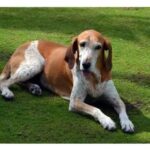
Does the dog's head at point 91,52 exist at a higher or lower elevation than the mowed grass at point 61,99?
higher

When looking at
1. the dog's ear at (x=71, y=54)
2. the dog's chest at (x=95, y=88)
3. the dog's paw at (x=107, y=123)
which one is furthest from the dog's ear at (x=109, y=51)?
the dog's paw at (x=107, y=123)

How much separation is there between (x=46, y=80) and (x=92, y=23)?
143 inches

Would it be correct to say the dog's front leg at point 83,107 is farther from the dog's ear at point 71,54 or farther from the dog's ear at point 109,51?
the dog's ear at point 109,51

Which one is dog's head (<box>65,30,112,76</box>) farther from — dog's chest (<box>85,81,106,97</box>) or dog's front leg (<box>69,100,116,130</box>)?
dog's front leg (<box>69,100,116,130</box>)

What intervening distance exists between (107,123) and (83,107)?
0.56 meters

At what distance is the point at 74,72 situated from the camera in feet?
28.8

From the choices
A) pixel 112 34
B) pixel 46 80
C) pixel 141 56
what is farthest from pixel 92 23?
pixel 46 80

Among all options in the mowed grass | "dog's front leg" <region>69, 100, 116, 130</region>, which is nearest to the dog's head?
"dog's front leg" <region>69, 100, 116, 130</region>

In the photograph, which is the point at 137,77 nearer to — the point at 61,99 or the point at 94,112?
the point at 61,99

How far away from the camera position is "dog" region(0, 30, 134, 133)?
827 centimetres

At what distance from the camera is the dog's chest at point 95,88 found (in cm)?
863

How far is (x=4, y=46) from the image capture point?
11227 mm

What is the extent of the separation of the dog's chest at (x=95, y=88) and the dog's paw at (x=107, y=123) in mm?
637

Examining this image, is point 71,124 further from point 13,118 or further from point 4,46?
point 4,46
